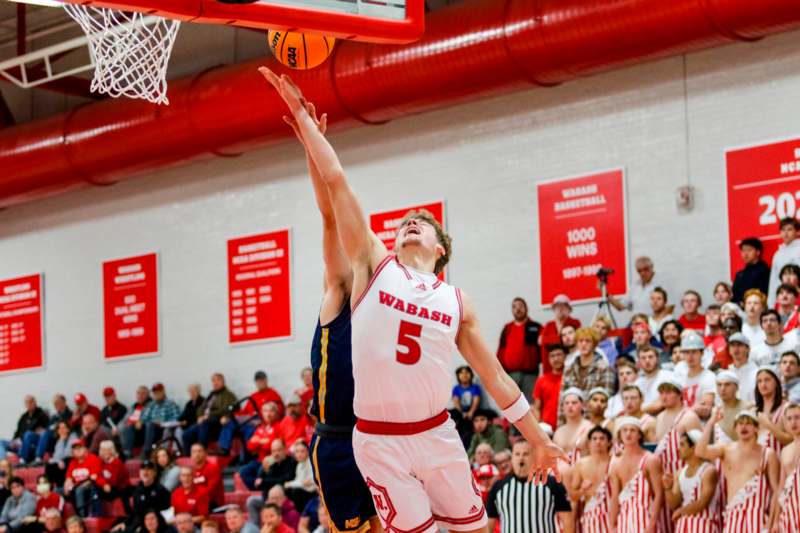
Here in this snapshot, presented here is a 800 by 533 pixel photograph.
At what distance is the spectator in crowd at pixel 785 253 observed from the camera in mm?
15250

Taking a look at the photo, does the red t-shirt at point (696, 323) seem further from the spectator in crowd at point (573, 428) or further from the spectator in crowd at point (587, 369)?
the spectator in crowd at point (573, 428)

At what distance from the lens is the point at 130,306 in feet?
82.1

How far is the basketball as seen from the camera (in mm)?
7832

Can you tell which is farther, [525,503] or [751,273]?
[751,273]

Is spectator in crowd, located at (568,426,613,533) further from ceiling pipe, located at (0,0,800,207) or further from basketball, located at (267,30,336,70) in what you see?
basketball, located at (267,30,336,70)

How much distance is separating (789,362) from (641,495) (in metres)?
2.06

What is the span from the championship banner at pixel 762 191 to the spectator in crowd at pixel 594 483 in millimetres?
4127

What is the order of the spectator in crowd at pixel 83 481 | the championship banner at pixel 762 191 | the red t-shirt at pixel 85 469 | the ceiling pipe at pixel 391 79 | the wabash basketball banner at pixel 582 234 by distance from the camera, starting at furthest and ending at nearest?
1. the red t-shirt at pixel 85 469
2. the spectator in crowd at pixel 83 481
3. the wabash basketball banner at pixel 582 234
4. the championship banner at pixel 762 191
5. the ceiling pipe at pixel 391 79

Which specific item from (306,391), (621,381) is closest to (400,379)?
(621,381)

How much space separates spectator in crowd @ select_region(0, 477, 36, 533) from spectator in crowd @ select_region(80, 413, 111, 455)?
Answer: 4.51 feet

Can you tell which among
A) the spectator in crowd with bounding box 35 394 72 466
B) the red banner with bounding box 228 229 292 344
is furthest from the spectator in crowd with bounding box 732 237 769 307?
the spectator in crowd with bounding box 35 394 72 466

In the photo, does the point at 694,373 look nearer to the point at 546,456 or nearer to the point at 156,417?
the point at 546,456

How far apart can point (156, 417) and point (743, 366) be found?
1252 centimetres

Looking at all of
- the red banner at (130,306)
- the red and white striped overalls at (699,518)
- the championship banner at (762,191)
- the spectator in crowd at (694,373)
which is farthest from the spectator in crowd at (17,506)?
the championship banner at (762,191)
